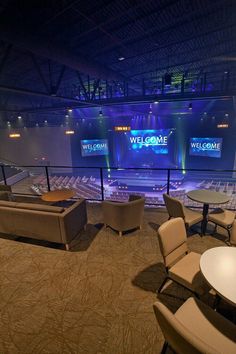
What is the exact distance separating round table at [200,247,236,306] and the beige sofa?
219 cm

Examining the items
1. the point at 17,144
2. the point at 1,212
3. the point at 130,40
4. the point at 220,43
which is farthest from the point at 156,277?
the point at 17,144

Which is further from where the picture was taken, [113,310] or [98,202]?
[98,202]

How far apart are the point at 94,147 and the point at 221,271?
15751 millimetres

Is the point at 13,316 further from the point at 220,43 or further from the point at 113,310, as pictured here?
the point at 220,43

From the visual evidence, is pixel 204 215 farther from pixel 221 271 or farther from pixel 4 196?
pixel 4 196

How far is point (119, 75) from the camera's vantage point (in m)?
6.99

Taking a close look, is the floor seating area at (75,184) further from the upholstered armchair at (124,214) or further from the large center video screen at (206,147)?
the upholstered armchair at (124,214)

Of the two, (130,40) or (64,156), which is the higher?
(130,40)

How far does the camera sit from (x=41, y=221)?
3381 millimetres

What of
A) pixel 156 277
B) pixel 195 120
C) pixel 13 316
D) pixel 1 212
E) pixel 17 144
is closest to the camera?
pixel 13 316

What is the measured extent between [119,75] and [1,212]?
575 cm

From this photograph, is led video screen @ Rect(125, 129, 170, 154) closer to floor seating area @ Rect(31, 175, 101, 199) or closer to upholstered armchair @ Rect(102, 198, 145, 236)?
floor seating area @ Rect(31, 175, 101, 199)

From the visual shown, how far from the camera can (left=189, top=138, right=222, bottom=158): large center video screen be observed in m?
14.1

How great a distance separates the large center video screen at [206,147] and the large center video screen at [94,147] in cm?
678
